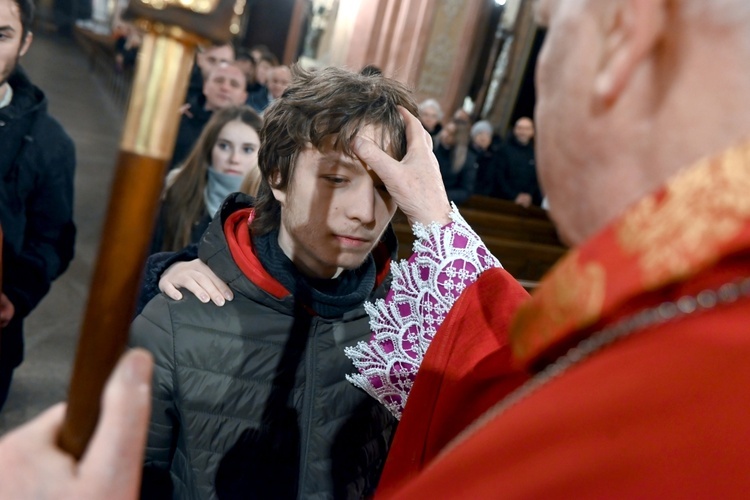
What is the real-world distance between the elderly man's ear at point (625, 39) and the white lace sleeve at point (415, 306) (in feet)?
2.30

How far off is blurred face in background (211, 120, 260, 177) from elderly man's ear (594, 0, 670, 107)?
2583 millimetres

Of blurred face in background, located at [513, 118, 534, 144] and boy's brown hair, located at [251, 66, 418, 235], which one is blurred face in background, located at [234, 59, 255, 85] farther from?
boy's brown hair, located at [251, 66, 418, 235]

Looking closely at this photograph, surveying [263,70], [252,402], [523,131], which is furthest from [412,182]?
[523,131]

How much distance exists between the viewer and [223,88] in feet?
13.3

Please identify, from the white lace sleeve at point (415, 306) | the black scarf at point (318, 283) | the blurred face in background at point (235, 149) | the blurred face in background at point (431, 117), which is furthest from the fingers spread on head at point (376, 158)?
the blurred face in background at point (431, 117)

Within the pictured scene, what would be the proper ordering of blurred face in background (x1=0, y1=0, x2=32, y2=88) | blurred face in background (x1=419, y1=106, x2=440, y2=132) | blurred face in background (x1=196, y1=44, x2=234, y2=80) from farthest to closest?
blurred face in background (x1=419, y1=106, x2=440, y2=132), blurred face in background (x1=196, y1=44, x2=234, y2=80), blurred face in background (x1=0, y1=0, x2=32, y2=88)

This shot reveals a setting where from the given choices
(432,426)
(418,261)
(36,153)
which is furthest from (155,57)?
(36,153)

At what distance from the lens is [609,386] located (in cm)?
48

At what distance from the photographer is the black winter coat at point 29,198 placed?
2.37 m

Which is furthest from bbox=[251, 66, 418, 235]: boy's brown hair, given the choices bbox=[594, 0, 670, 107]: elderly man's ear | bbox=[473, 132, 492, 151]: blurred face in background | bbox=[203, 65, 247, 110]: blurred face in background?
bbox=[473, 132, 492, 151]: blurred face in background

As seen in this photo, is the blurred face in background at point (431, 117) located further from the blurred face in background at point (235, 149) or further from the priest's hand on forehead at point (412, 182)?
the priest's hand on forehead at point (412, 182)

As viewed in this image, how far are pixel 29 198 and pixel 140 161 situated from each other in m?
2.27

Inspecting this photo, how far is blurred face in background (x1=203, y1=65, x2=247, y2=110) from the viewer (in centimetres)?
405

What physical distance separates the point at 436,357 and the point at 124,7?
0.72 meters
